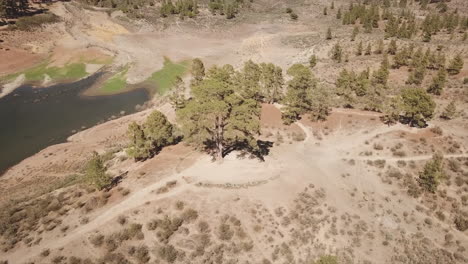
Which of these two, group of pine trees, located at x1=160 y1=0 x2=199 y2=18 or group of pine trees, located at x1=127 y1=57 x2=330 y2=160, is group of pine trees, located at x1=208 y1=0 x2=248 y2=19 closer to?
group of pine trees, located at x1=160 y1=0 x2=199 y2=18

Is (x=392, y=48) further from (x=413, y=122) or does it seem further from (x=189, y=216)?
(x=189, y=216)

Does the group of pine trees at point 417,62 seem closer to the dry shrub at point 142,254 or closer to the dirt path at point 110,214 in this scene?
the dirt path at point 110,214

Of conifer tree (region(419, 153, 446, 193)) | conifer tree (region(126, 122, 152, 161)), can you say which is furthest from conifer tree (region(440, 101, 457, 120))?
conifer tree (region(126, 122, 152, 161))

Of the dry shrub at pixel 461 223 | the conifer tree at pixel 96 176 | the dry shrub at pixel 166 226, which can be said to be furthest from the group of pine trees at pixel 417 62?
the conifer tree at pixel 96 176

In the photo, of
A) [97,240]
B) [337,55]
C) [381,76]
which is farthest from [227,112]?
[337,55]

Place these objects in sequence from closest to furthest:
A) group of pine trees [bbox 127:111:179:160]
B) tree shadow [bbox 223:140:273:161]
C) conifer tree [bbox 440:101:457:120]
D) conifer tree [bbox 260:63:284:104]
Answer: tree shadow [bbox 223:140:273:161] < group of pine trees [bbox 127:111:179:160] < conifer tree [bbox 440:101:457:120] < conifer tree [bbox 260:63:284:104]

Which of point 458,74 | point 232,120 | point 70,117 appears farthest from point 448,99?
point 70,117
